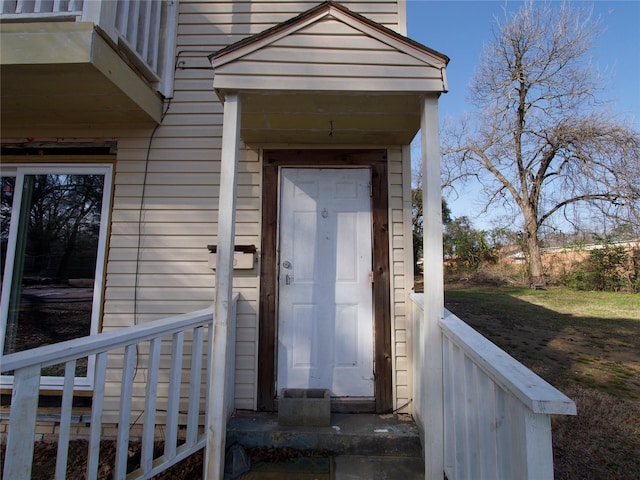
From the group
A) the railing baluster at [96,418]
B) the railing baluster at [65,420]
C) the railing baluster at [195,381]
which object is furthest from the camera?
the railing baluster at [195,381]

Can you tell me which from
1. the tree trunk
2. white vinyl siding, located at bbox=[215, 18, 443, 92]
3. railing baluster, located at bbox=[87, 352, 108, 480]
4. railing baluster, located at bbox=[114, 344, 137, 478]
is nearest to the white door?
white vinyl siding, located at bbox=[215, 18, 443, 92]

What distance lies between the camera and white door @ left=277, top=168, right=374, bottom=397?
7.97ft

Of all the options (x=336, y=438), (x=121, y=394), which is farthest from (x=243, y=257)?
(x=336, y=438)

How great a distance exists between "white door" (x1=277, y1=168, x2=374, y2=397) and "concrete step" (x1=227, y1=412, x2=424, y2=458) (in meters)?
0.34

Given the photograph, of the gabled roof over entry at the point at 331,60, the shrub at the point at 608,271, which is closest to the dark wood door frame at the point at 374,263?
the gabled roof over entry at the point at 331,60

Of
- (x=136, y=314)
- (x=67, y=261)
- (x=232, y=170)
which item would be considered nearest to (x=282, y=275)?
(x=232, y=170)

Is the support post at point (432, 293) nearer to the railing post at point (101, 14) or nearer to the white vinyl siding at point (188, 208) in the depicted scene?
the white vinyl siding at point (188, 208)

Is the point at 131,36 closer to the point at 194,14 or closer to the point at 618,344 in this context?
the point at 194,14

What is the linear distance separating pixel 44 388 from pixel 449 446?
288cm

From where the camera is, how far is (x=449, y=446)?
1.62 meters

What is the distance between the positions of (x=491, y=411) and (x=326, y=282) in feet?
5.08

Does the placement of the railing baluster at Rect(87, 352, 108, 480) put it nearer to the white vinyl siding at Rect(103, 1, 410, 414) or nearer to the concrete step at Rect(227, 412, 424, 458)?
the concrete step at Rect(227, 412, 424, 458)

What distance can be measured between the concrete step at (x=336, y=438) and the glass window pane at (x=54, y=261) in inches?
58.0

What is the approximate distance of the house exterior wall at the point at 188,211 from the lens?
244 centimetres
